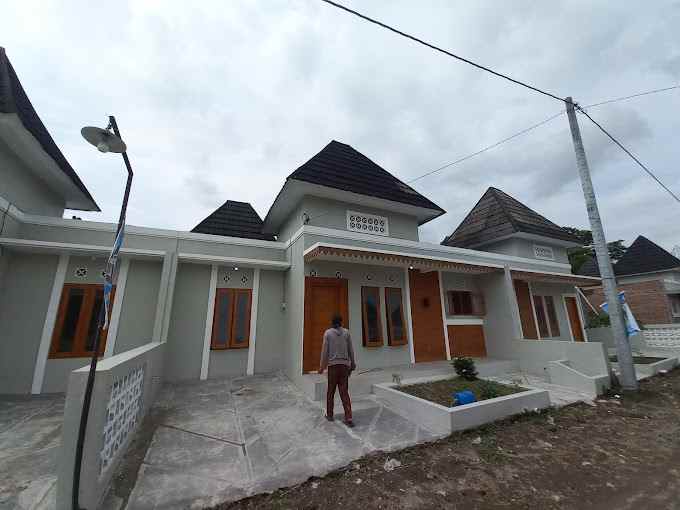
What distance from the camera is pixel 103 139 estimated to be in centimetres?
284

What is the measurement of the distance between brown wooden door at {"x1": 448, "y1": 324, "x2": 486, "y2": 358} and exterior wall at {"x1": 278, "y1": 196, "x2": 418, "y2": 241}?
11.5ft

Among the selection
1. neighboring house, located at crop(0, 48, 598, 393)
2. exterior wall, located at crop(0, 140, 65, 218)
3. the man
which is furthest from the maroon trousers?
exterior wall, located at crop(0, 140, 65, 218)

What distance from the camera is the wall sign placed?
8098mm

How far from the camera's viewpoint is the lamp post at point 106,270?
241 cm

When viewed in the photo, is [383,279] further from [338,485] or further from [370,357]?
[338,485]

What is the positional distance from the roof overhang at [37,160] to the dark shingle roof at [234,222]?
3.50 m

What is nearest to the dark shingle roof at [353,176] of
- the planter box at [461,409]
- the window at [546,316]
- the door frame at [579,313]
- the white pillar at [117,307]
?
the white pillar at [117,307]

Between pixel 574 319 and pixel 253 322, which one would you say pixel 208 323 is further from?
pixel 574 319

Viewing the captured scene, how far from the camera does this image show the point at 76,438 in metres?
2.50

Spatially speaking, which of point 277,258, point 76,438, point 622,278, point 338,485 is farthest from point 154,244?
point 622,278

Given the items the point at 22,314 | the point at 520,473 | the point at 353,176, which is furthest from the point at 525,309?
the point at 22,314

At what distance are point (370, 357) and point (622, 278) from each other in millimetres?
21590

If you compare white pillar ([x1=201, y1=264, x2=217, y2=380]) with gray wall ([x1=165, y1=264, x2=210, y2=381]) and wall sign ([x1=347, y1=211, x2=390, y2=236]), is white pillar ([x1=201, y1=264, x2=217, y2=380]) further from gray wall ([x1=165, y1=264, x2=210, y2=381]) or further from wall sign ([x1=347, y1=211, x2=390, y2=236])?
wall sign ([x1=347, y1=211, x2=390, y2=236])

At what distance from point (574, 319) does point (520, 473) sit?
1271cm
